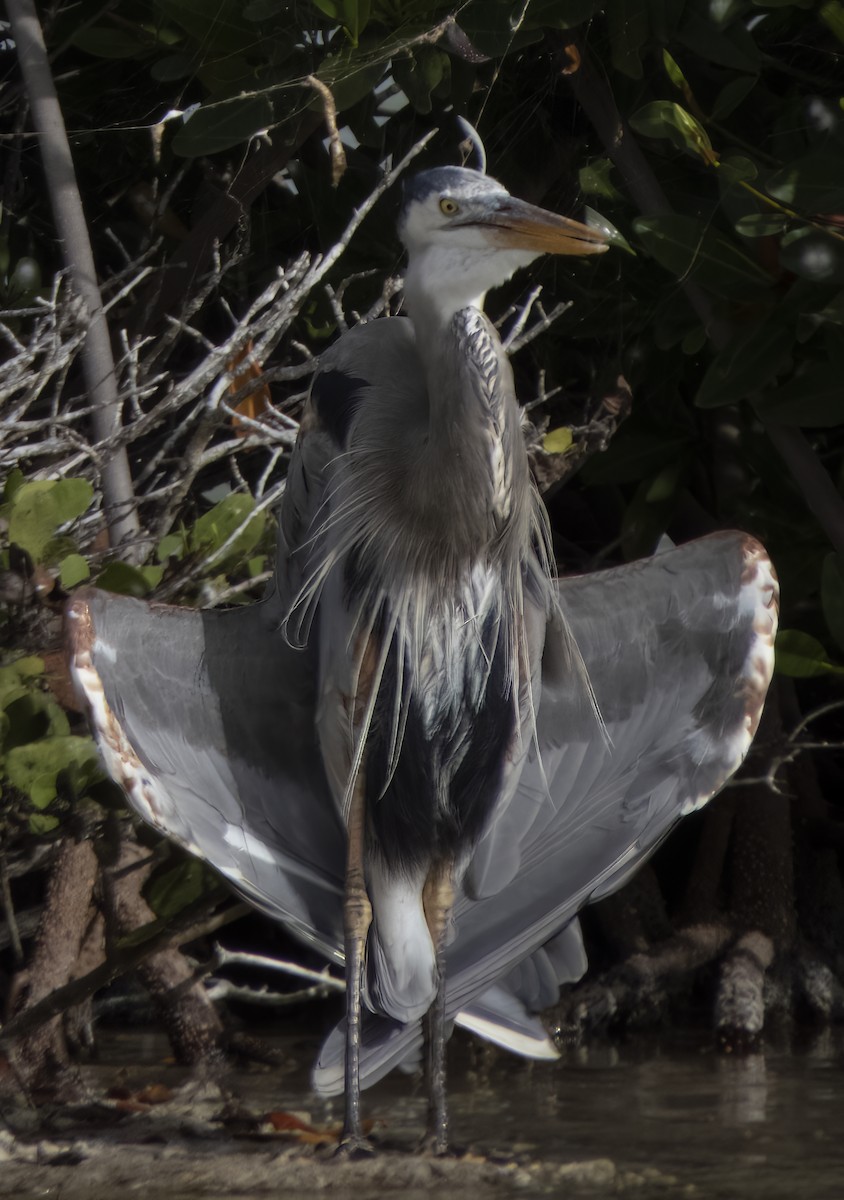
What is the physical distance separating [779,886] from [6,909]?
2057 millimetres

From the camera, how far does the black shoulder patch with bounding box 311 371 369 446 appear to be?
3.11 m

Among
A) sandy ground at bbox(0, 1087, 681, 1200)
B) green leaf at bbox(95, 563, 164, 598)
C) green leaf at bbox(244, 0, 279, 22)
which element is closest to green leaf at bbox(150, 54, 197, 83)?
green leaf at bbox(244, 0, 279, 22)

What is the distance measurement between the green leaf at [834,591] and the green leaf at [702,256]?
59 centimetres

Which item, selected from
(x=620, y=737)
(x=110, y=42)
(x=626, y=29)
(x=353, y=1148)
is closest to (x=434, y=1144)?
(x=353, y=1148)

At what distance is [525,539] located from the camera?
3.10 m

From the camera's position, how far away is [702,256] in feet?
10.6

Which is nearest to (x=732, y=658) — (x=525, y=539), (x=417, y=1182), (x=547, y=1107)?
(x=525, y=539)

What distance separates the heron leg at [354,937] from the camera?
2814mm

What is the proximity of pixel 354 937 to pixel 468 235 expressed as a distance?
1.30 m

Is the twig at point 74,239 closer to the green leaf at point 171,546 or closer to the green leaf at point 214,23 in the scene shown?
the green leaf at point 171,546

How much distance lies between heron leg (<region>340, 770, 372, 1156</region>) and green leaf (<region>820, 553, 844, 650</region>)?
1103 millimetres

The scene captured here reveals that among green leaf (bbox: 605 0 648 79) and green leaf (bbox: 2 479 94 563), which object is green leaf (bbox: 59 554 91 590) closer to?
green leaf (bbox: 2 479 94 563)

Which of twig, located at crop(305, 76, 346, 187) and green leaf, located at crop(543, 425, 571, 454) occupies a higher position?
twig, located at crop(305, 76, 346, 187)

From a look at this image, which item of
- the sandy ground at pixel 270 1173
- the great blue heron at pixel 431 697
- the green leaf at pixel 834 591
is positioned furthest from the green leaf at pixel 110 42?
the sandy ground at pixel 270 1173
